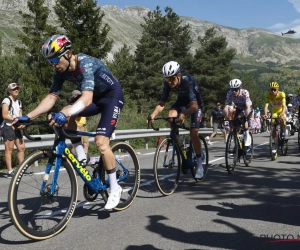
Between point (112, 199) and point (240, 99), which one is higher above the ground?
point (240, 99)

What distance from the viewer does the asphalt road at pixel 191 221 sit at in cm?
372

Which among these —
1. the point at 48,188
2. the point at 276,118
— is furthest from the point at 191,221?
the point at 276,118

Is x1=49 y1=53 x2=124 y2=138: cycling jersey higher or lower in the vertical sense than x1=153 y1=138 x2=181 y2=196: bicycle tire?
higher

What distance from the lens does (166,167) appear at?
20.6 ft

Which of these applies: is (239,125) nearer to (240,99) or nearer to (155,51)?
(240,99)

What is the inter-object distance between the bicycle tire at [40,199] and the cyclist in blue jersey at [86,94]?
47 centimetres

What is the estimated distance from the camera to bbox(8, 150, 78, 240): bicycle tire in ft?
11.9

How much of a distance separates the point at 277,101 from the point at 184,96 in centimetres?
525

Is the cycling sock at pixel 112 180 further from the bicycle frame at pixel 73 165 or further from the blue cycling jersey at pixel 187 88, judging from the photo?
the blue cycling jersey at pixel 187 88

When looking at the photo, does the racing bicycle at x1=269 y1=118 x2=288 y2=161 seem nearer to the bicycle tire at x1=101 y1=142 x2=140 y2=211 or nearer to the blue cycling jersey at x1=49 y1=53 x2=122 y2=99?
the bicycle tire at x1=101 y1=142 x2=140 y2=211

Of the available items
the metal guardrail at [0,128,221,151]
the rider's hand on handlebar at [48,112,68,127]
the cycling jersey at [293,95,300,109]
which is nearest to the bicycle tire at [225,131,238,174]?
the metal guardrail at [0,128,221,151]

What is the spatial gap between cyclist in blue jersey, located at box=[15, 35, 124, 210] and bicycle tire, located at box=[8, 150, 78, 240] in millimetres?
470

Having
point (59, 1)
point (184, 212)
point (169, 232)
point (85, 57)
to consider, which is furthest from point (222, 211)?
point (59, 1)

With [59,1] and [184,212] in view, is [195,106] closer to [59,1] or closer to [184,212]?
[184,212]
